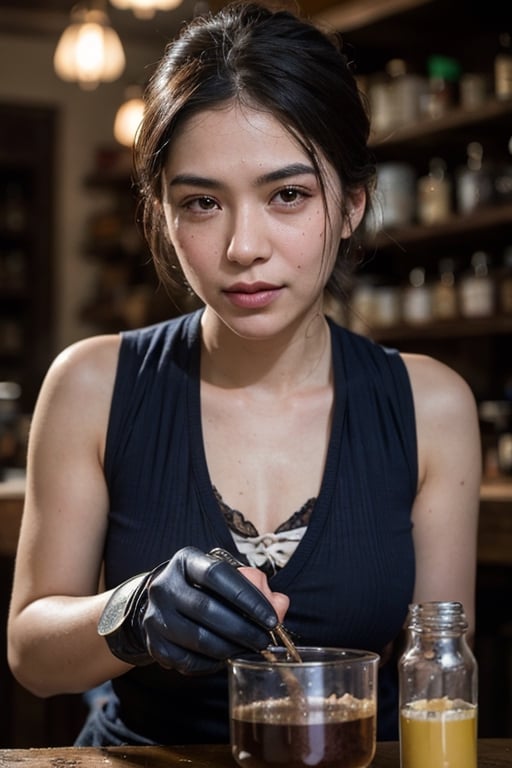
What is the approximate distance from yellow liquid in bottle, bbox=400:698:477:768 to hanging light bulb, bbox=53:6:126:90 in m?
4.18

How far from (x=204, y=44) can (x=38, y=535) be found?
66 centimetres

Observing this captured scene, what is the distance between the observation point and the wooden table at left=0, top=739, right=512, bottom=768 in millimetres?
1123

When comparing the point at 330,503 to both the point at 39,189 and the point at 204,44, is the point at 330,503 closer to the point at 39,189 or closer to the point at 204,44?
the point at 204,44

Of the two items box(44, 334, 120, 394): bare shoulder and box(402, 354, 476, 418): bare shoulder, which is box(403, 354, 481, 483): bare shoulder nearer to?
box(402, 354, 476, 418): bare shoulder

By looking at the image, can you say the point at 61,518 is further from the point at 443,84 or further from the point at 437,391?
the point at 443,84

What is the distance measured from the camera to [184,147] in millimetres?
1445

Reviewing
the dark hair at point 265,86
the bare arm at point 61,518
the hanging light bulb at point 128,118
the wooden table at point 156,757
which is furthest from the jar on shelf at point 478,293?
the wooden table at point 156,757

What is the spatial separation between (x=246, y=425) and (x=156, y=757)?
58 cm

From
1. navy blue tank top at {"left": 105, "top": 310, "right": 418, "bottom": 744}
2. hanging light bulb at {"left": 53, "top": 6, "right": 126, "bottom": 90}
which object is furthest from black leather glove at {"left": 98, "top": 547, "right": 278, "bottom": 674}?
hanging light bulb at {"left": 53, "top": 6, "right": 126, "bottom": 90}

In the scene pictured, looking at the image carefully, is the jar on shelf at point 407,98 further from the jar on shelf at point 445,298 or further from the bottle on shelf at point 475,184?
the jar on shelf at point 445,298

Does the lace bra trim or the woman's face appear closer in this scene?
the woman's face

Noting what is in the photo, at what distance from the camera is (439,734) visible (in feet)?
3.35

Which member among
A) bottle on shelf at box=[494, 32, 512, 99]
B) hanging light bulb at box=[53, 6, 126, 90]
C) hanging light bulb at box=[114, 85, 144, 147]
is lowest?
bottle on shelf at box=[494, 32, 512, 99]

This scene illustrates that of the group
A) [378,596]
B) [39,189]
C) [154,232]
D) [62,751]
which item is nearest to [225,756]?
[62,751]
